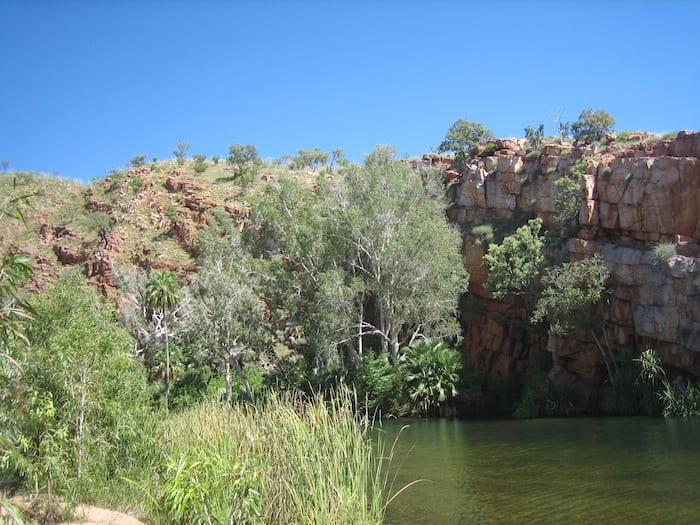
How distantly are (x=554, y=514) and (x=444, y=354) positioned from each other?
2282cm

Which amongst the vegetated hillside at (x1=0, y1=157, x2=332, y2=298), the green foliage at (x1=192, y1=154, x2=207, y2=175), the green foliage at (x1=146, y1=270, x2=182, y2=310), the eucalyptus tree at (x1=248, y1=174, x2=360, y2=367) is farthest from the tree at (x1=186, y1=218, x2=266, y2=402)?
the green foliage at (x1=192, y1=154, x2=207, y2=175)

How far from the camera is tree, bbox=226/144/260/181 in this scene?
69625mm

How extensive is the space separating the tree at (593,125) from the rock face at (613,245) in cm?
456

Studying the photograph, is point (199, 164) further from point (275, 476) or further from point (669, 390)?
point (275, 476)

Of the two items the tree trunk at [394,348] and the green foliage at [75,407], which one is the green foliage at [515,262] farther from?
the green foliage at [75,407]

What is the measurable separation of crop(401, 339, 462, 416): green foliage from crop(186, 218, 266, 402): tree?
9793 mm

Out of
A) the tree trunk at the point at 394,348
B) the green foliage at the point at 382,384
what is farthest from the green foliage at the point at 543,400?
the tree trunk at the point at 394,348

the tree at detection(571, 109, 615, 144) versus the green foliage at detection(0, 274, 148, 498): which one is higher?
the tree at detection(571, 109, 615, 144)

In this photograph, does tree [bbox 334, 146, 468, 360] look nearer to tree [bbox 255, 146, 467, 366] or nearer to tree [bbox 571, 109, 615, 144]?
tree [bbox 255, 146, 467, 366]

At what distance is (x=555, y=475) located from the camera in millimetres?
16625

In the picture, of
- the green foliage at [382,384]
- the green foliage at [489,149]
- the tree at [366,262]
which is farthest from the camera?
the green foliage at [489,149]

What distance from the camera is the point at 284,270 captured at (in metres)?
40.5

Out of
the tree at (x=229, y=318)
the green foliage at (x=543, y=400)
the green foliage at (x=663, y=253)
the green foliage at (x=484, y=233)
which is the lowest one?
the green foliage at (x=543, y=400)

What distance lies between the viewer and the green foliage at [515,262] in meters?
36.9
